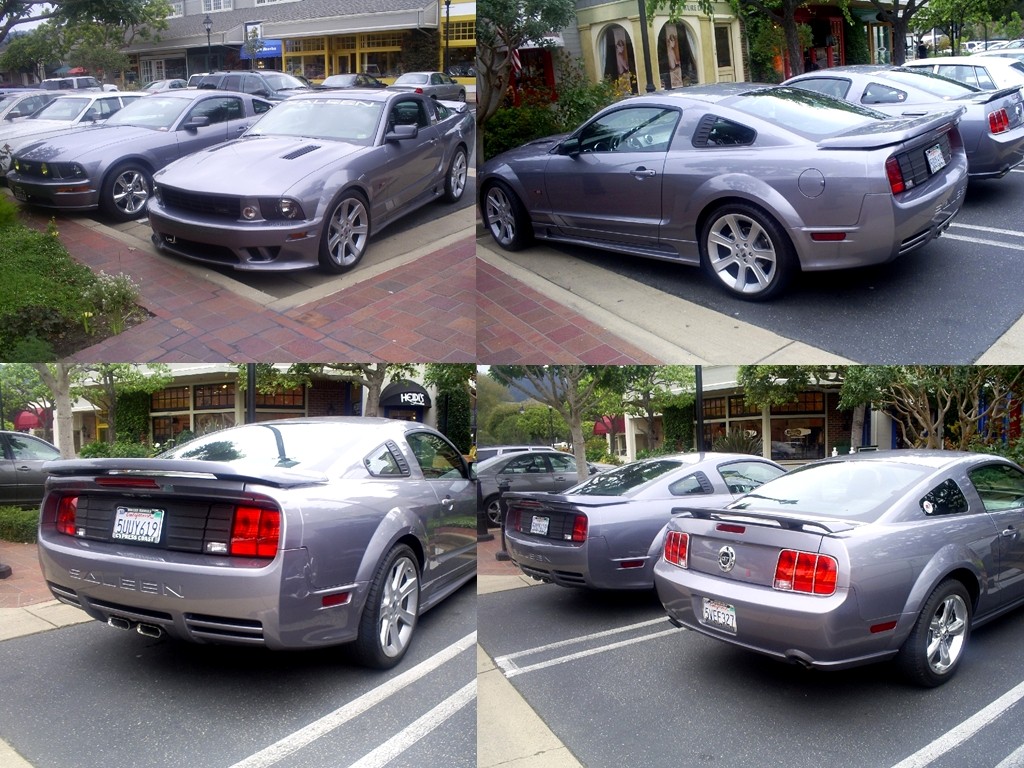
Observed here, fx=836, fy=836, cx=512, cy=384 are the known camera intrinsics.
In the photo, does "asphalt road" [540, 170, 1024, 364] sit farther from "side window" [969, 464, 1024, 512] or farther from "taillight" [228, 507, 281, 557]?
"taillight" [228, 507, 281, 557]

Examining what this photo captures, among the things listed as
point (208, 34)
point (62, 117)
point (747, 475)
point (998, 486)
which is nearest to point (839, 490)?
point (747, 475)

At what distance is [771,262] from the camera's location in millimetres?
3549

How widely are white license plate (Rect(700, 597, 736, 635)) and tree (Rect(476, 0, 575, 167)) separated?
2.06 meters

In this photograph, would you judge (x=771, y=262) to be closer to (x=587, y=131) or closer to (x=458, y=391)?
(x=587, y=131)

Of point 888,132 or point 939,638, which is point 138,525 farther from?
point 888,132

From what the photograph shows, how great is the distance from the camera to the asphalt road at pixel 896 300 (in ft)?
10.8

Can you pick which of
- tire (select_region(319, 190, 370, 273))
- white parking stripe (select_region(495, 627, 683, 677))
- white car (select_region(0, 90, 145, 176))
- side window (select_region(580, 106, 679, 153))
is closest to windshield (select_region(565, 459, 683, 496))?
white parking stripe (select_region(495, 627, 683, 677))

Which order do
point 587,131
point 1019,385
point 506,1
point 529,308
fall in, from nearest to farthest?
point 506,1 < point 1019,385 < point 529,308 < point 587,131

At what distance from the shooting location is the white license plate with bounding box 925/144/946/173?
368 cm

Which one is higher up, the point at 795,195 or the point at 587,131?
the point at 587,131

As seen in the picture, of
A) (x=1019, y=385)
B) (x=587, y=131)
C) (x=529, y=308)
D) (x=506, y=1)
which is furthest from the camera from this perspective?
(x=587, y=131)

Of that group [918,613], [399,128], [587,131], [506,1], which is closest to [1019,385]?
[918,613]

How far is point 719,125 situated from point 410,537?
2326 millimetres

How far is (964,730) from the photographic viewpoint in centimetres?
292
